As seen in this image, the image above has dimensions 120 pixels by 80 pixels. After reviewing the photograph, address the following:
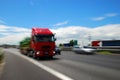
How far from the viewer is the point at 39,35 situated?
98.9 feet

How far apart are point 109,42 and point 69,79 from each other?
62132mm

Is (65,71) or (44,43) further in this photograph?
(44,43)

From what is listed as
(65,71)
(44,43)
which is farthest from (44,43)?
(65,71)

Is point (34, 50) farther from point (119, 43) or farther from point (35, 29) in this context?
point (119, 43)

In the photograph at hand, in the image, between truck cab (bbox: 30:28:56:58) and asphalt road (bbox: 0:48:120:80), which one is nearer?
asphalt road (bbox: 0:48:120:80)

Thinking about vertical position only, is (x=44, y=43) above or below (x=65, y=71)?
above

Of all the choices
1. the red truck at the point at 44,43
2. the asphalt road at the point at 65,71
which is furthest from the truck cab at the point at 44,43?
the asphalt road at the point at 65,71

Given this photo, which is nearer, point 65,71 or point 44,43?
point 65,71

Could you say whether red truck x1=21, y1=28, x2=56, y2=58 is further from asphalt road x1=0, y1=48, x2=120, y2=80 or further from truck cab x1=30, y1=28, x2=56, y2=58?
asphalt road x1=0, y1=48, x2=120, y2=80

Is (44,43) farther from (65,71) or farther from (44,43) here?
(65,71)

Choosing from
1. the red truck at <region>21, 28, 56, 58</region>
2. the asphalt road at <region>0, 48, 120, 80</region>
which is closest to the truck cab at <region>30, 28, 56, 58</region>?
the red truck at <region>21, 28, 56, 58</region>

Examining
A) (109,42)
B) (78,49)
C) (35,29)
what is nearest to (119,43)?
(109,42)

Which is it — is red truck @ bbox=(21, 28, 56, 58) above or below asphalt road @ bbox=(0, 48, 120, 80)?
above

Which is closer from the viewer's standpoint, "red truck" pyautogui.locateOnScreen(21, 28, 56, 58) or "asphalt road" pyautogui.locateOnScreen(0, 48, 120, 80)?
"asphalt road" pyautogui.locateOnScreen(0, 48, 120, 80)
